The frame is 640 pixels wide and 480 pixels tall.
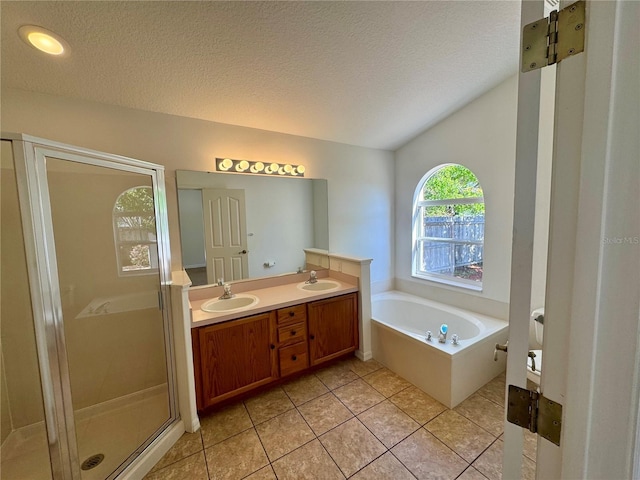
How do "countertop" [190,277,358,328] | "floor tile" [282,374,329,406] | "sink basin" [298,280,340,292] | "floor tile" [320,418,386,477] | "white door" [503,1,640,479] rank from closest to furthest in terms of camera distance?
"white door" [503,1,640,479]
"floor tile" [320,418,386,477]
"countertop" [190,277,358,328]
"floor tile" [282,374,329,406]
"sink basin" [298,280,340,292]

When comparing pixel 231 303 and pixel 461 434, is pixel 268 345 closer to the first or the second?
pixel 231 303

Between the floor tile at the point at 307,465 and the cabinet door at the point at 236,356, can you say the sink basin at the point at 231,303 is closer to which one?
the cabinet door at the point at 236,356

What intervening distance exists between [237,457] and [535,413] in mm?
1751

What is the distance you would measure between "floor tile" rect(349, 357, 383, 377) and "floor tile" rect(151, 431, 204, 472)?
1375mm

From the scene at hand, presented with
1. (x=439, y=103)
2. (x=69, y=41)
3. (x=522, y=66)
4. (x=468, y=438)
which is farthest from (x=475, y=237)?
(x=69, y=41)

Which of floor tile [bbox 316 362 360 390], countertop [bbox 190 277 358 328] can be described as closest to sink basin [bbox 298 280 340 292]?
countertop [bbox 190 277 358 328]

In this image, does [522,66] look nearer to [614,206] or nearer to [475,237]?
[614,206]

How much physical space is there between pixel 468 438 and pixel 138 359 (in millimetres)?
2383

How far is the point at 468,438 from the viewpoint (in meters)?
1.75

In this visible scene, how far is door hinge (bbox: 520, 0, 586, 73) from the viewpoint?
48 centimetres

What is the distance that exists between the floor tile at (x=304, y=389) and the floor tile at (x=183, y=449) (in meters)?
0.71

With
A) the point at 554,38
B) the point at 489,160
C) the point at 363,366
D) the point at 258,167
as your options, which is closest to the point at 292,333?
the point at 363,366

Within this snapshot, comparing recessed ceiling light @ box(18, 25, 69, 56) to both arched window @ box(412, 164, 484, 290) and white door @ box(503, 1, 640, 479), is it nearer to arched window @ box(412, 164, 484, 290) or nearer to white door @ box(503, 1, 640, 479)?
white door @ box(503, 1, 640, 479)

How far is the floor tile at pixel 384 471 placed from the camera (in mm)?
1496
